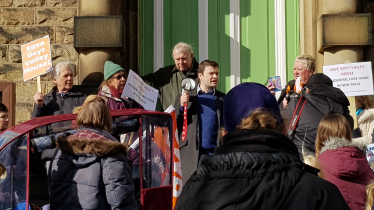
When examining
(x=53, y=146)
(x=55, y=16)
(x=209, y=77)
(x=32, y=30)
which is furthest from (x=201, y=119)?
(x=32, y=30)

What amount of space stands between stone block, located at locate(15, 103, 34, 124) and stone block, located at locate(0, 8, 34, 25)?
107 centimetres

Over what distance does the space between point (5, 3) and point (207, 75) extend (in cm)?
330

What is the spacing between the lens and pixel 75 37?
7828 millimetres

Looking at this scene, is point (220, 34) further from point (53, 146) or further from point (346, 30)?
point (53, 146)

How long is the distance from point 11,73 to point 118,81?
220 centimetres

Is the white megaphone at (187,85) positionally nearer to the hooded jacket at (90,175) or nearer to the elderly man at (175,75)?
the elderly man at (175,75)

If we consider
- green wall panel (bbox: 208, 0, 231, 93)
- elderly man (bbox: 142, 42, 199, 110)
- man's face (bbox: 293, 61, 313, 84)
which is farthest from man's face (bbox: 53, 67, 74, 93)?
green wall panel (bbox: 208, 0, 231, 93)

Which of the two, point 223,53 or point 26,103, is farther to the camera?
point 223,53

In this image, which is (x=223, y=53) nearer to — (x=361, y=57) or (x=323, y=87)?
(x=361, y=57)

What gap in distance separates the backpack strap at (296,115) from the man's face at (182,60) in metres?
1.50

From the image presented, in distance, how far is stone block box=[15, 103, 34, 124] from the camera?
8141 millimetres

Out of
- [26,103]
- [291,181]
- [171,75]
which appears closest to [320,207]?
[291,181]

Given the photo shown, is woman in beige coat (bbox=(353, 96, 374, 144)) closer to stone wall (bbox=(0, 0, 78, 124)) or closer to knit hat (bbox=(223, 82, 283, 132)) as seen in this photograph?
stone wall (bbox=(0, 0, 78, 124))

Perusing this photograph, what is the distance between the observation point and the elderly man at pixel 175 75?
Result: 22.7 feet
